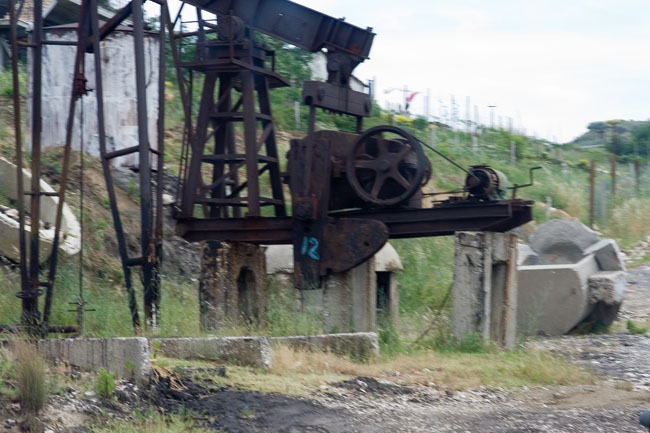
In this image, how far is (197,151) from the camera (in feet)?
38.2

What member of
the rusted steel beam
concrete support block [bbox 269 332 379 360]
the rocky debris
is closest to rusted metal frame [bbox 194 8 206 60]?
the rusted steel beam

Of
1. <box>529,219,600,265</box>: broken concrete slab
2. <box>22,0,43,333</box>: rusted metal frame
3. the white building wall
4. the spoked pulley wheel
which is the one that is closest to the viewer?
<box>22,0,43,333</box>: rusted metal frame

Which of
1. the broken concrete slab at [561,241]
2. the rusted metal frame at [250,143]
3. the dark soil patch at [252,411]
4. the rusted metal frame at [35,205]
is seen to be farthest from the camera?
the broken concrete slab at [561,241]

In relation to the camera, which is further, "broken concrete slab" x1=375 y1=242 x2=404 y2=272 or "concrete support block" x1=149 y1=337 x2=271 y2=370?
"broken concrete slab" x1=375 y1=242 x2=404 y2=272

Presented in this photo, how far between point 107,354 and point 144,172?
331cm

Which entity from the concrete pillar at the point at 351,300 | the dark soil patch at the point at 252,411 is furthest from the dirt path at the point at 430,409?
the concrete pillar at the point at 351,300

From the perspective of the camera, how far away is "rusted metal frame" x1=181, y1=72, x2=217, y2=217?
38.2 feet

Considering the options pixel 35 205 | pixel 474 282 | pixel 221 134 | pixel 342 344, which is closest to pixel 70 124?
pixel 35 205

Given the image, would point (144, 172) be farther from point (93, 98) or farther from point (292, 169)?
point (93, 98)

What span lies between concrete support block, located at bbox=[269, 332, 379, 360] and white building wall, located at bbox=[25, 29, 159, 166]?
7.68 meters

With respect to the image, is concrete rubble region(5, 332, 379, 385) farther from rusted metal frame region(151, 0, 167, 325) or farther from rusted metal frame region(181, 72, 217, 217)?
rusted metal frame region(181, 72, 217, 217)

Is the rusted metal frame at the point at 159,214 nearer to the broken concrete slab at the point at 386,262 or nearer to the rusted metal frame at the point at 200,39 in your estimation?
the rusted metal frame at the point at 200,39

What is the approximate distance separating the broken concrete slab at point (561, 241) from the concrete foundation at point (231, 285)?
227 inches

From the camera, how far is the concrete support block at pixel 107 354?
7.03 m
